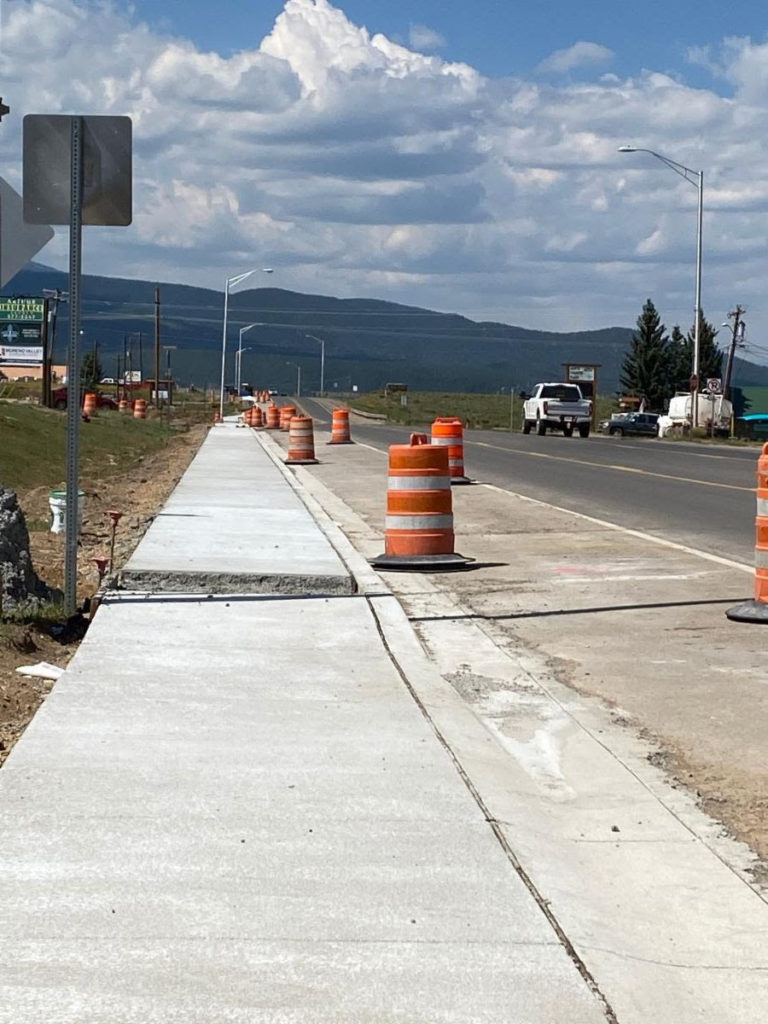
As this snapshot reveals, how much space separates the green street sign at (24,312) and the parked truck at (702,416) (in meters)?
39.1

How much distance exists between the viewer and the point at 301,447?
109ft

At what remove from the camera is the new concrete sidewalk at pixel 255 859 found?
4.00m

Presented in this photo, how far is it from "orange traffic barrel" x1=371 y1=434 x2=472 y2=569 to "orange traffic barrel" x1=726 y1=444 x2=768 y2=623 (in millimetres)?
3281

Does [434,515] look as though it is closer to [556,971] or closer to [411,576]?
[411,576]

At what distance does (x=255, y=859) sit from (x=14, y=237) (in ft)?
16.5

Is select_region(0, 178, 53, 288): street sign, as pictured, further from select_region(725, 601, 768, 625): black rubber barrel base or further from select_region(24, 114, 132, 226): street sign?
select_region(725, 601, 768, 625): black rubber barrel base

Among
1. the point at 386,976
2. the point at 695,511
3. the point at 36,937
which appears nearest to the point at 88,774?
the point at 36,937

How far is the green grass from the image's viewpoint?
101 ft

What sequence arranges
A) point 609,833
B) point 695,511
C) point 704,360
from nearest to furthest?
point 609,833
point 695,511
point 704,360

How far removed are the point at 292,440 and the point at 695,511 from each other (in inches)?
571

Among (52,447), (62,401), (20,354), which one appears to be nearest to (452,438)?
(52,447)

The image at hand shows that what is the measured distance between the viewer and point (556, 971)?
4.20 metres

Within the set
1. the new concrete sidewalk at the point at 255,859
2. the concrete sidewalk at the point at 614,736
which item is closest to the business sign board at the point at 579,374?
the concrete sidewalk at the point at 614,736

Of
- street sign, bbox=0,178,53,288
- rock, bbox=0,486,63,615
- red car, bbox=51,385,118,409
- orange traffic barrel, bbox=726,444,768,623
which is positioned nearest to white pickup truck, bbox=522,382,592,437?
red car, bbox=51,385,118,409
